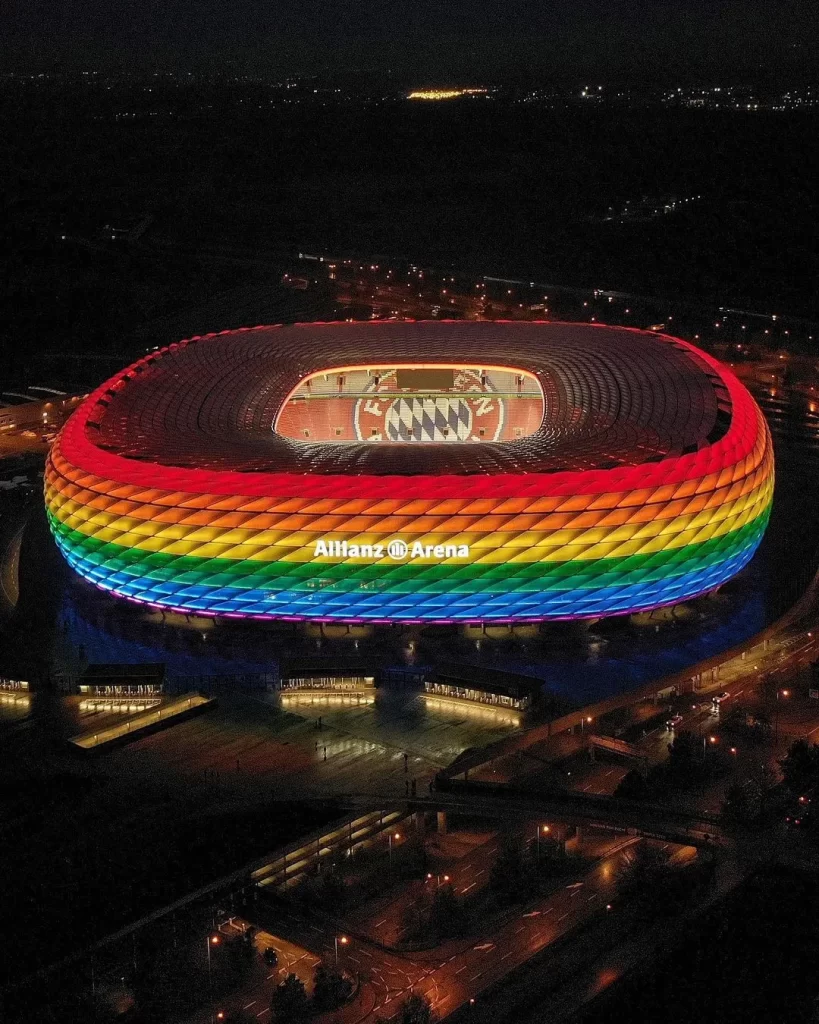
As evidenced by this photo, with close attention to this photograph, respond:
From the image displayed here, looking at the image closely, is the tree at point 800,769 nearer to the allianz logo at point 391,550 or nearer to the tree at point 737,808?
the tree at point 737,808

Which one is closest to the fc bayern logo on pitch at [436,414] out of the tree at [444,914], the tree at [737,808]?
the tree at [737,808]

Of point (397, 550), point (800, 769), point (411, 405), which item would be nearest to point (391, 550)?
point (397, 550)

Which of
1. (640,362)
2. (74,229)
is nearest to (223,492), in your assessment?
(640,362)

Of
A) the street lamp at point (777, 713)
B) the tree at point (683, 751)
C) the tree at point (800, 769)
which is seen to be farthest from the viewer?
the street lamp at point (777, 713)

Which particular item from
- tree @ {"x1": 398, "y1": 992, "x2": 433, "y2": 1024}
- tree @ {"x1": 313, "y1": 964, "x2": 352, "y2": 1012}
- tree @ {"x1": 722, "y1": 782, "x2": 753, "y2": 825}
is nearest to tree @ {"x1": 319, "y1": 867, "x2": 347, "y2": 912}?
tree @ {"x1": 313, "y1": 964, "x2": 352, "y2": 1012}

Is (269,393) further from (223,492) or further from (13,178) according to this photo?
(13,178)

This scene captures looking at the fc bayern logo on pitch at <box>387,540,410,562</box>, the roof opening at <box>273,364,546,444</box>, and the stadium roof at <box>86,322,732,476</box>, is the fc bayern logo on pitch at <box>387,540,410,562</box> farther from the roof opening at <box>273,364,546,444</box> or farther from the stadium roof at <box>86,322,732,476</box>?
the roof opening at <box>273,364,546,444</box>
